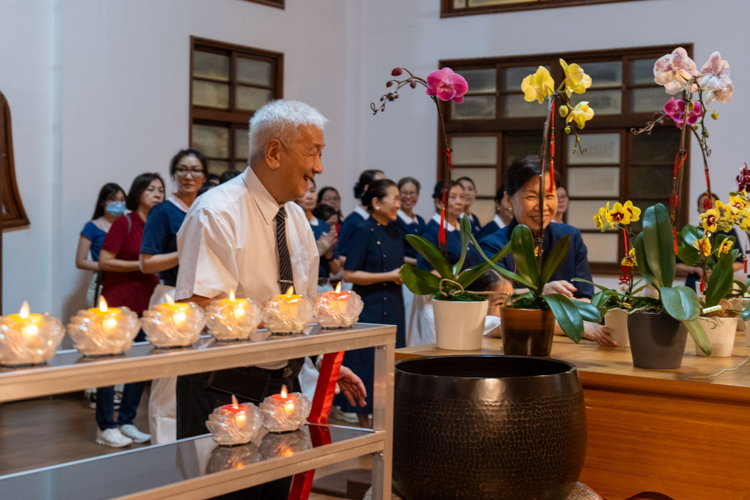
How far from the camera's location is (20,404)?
563 cm

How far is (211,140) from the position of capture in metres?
6.92

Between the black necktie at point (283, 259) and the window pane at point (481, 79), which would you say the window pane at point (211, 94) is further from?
the black necktie at point (283, 259)

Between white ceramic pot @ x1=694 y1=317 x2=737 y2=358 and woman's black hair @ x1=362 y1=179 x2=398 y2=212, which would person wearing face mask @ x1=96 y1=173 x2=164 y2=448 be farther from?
white ceramic pot @ x1=694 y1=317 x2=737 y2=358

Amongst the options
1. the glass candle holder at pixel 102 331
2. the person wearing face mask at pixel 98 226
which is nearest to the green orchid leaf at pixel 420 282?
the glass candle holder at pixel 102 331

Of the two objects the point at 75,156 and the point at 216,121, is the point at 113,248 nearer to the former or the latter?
the point at 75,156

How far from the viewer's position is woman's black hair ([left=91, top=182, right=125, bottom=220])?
18.2ft

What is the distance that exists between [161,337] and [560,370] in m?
0.81

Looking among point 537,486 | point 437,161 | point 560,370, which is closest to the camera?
point 537,486

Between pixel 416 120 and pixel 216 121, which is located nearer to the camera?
pixel 216 121

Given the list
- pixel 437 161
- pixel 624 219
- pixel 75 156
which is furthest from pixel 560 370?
pixel 437 161

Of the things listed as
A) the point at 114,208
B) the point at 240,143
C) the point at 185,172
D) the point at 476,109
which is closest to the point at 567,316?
the point at 185,172

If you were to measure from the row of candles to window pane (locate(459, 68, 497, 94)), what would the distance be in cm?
657

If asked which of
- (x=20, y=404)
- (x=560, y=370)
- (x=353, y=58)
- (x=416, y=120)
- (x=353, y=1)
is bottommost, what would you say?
(x=20, y=404)

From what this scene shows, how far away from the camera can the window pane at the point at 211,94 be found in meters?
6.78
